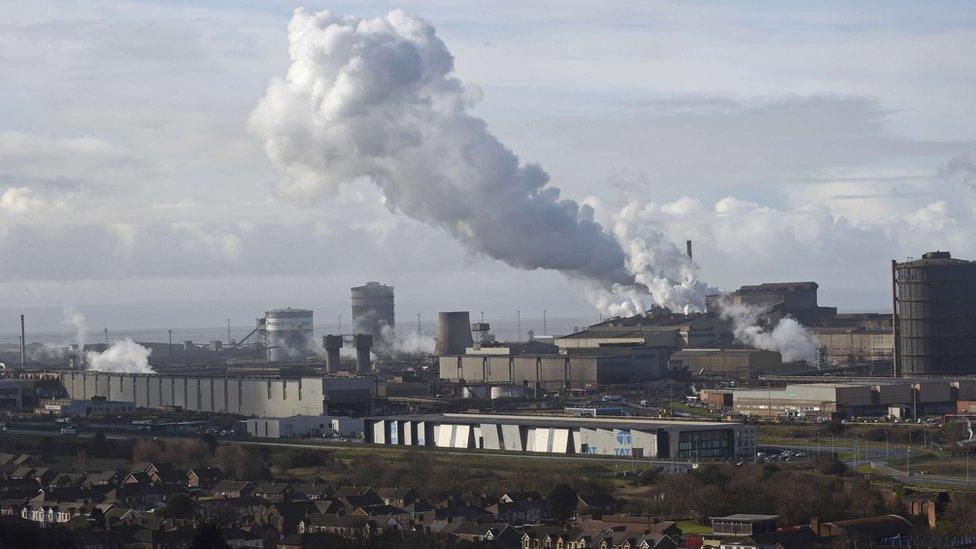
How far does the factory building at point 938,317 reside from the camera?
8988 centimetres

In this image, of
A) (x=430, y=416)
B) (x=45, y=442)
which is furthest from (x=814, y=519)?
(x=45, y=442)

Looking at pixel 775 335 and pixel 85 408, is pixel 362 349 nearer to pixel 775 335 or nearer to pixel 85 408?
pixel 775 335

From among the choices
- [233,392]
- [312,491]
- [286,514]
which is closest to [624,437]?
[312,491]

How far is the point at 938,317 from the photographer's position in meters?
90.2

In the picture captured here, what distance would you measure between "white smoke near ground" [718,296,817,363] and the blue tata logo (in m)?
44.8

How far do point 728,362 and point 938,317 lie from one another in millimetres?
17042

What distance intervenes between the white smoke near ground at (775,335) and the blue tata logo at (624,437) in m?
44.8

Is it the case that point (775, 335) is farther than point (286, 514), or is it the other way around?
point (775, 335)

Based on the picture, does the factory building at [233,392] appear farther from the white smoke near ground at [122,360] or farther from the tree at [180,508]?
the tree at [180,508]

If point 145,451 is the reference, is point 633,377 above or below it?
above

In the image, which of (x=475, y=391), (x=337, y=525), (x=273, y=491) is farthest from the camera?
(x=475, y=391)

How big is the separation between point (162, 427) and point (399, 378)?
29256 mm

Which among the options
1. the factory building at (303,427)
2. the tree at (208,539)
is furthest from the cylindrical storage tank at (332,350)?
the tree at (208,539)

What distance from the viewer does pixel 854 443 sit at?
6506 centimetres
